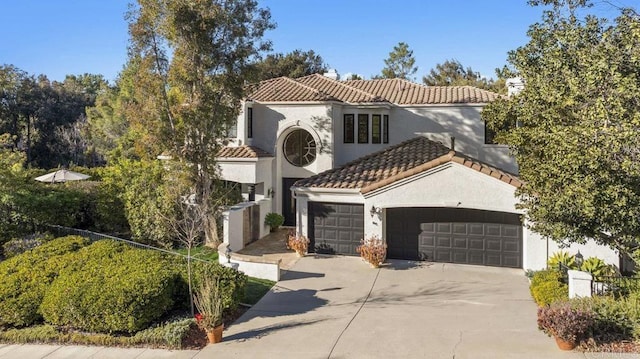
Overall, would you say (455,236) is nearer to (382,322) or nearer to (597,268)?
(597,268)

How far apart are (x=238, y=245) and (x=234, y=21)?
31.6 ft

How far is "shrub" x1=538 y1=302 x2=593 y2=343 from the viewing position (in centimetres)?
1051

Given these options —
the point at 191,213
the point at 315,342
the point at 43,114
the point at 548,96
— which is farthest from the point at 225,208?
the point at 43,114

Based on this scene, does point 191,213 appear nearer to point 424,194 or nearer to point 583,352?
point 424,194

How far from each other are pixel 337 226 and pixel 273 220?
472 cm

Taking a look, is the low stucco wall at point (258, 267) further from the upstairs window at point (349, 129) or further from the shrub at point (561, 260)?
the upstairs window at point (349, 129)

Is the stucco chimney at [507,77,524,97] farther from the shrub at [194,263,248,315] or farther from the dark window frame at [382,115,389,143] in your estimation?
the shrub at [194,263,248,315]

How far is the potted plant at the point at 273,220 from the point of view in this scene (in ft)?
78.9

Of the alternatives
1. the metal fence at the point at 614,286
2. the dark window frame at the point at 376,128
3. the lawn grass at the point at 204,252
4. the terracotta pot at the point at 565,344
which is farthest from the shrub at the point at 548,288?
the dark window frame at the point at 376,128

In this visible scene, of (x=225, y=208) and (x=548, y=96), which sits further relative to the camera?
(x=225, y=208)

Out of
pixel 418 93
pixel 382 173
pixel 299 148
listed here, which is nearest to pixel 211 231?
pixel 299 148

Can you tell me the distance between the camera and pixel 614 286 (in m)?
13.3

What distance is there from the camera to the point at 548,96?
1131 centimetres

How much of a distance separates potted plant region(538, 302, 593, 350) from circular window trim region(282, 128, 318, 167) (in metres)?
16.7
